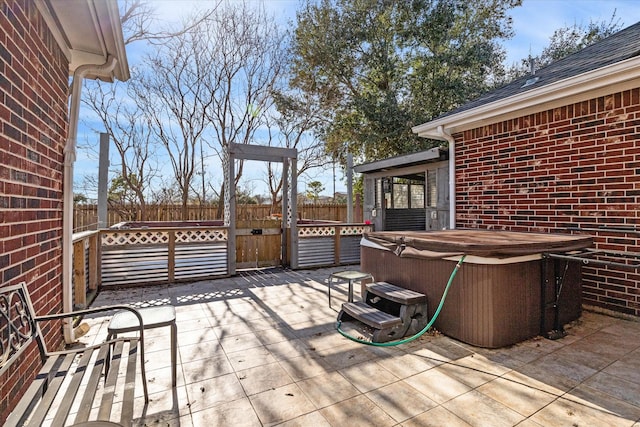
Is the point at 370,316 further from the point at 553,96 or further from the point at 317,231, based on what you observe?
the point at 317,231

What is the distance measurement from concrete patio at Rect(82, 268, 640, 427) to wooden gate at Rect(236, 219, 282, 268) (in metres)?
2.90

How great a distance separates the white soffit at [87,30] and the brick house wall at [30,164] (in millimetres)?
115

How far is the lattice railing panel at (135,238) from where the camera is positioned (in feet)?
16.9

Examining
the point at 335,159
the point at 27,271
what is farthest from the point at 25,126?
the point at 335,159

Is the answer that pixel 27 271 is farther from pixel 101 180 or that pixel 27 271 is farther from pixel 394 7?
pixel 394 7

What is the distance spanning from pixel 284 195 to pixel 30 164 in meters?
4.82

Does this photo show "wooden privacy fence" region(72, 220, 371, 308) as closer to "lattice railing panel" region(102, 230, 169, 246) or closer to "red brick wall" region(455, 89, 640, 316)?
"lattice railing panel" region(102, 230, 169, 246)

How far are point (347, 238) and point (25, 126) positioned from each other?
5852mm

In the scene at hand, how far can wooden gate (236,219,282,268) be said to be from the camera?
6570 millimetres

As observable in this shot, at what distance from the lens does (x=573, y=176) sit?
3.89 meters

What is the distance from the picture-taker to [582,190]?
150 inches

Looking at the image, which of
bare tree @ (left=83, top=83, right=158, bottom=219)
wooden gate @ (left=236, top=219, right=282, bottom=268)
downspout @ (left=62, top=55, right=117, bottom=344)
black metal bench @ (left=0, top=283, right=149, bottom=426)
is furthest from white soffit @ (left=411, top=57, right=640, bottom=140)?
bare tree @ (left=83, top=83, right=158, bottom=219)

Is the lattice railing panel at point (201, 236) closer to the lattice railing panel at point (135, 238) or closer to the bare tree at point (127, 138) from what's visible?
the lattice railing panel at point (135, 238)

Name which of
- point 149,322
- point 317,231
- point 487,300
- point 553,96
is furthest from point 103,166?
point 553,96
